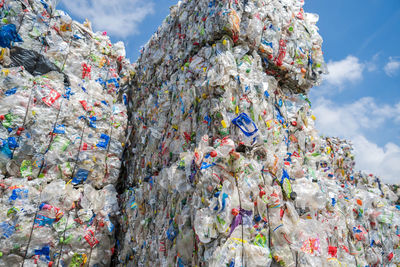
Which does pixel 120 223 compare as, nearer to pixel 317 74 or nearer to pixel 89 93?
pixel 89 93

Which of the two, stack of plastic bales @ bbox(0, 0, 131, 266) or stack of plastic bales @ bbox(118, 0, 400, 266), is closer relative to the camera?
stack of plastic bales @ bbox(118, 0, 400, 266)

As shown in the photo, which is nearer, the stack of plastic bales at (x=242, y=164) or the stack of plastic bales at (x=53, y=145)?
the stack of plastic bales at (x=242, y=164)

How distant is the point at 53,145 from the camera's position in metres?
2.60

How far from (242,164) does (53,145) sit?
2.01 meters

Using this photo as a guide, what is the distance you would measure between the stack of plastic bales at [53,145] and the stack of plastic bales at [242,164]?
37 centimetres

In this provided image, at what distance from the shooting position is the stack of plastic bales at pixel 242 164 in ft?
4.97

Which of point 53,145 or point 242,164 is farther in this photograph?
point 53,145

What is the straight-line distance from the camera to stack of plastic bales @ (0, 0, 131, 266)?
7.55ft

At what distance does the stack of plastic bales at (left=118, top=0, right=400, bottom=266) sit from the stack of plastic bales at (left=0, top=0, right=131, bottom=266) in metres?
0.37

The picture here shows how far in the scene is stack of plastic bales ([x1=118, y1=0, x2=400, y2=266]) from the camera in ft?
4.97

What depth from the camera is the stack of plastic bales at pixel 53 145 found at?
7.55 feet

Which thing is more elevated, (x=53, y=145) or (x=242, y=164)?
(x=53, y=145)

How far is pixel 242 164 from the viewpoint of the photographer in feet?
5.37

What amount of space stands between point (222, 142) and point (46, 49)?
2486 mm
